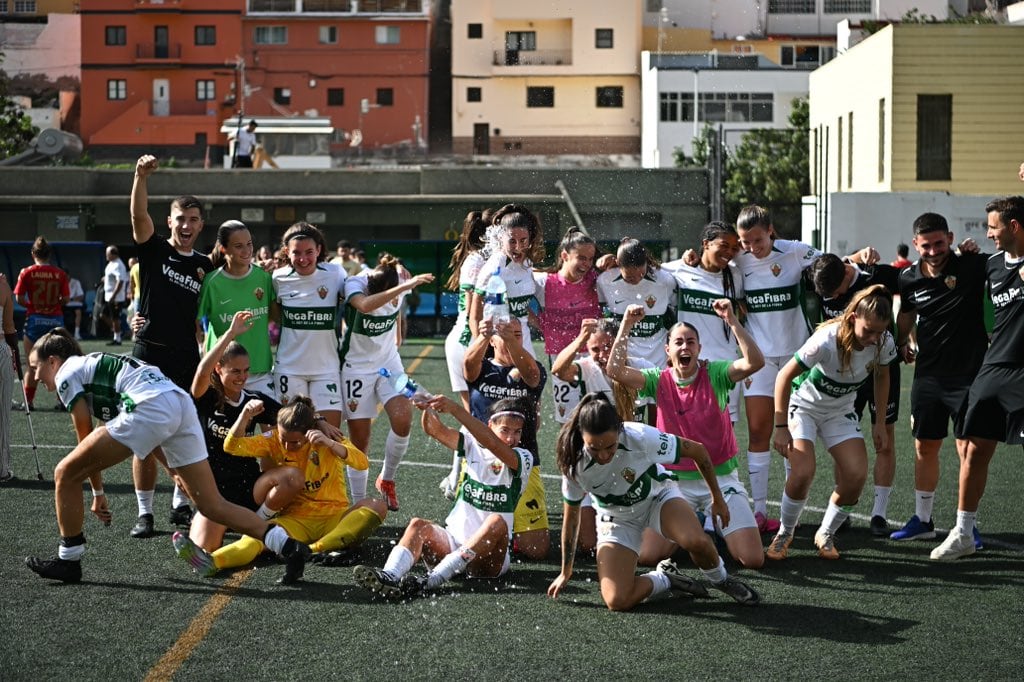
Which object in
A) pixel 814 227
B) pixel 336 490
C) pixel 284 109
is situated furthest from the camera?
pixel 284 109

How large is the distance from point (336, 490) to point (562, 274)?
2115 millimetres

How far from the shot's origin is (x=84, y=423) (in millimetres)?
7195

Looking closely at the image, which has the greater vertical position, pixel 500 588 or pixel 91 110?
pixel 91 110

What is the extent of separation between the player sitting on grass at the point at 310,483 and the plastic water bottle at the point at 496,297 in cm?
132

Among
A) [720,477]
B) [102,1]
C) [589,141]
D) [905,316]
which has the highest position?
[102,1]

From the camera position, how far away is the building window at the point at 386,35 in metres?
61.5

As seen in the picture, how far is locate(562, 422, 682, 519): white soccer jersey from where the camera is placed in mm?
6652

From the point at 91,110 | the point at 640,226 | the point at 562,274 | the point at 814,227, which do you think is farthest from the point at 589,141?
the point at 562,274

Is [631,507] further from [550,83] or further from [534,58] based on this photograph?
[534,58]

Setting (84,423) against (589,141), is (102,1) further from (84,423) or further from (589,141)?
(84,423)

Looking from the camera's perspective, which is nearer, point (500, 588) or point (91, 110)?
point (500, 588)

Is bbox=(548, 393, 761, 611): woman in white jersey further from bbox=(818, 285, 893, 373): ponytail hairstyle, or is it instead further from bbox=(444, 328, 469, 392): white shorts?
bbox=(444, 328, 469, 392): white shorts

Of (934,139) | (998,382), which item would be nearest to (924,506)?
(998,382)

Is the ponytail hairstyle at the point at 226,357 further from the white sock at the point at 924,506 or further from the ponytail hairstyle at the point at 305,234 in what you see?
the white sock at the point at 924,506
